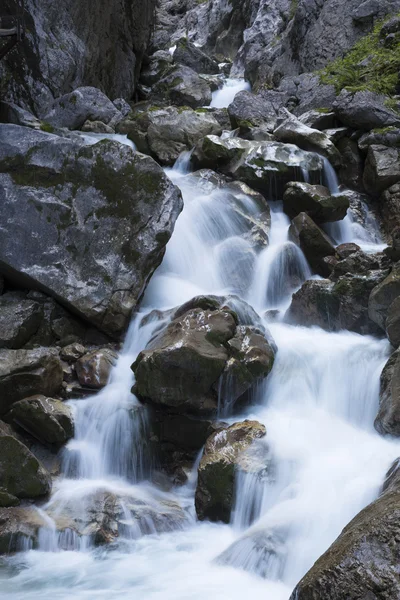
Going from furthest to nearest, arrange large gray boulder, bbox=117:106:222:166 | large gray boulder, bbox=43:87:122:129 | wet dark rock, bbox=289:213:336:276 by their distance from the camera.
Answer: large gray boulder, bbox=43:87:122:129 < large gray boulder, bbox=117:106:222:166 < wet dark rock, bbox=289:213:336:276

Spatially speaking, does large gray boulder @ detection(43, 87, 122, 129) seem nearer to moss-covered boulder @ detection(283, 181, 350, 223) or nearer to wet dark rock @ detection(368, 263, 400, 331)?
moss-covered boulder @ detection(283, 181, 350, 223)

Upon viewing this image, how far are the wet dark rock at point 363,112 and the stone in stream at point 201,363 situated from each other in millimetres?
7412

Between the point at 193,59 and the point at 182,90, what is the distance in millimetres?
6232

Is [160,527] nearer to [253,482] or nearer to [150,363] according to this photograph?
[253,482]

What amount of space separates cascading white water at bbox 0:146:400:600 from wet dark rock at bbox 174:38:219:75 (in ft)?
55.8

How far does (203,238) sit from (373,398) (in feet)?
15.1

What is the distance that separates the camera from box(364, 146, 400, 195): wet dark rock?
10539 mm

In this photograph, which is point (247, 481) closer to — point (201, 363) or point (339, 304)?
point (201, 363)

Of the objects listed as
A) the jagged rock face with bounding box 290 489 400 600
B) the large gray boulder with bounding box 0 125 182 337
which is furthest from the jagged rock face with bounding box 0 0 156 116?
the jagged rock face with bounding box 290 489 400 600

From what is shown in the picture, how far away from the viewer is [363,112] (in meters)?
11.9

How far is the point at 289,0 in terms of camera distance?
72.5ft

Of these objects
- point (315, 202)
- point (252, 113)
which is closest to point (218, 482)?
point (315, 202)

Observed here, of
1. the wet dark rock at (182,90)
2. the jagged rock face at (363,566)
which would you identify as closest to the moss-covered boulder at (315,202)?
the jagged rock face at (363,566)

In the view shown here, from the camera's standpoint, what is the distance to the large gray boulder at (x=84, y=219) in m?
7.30
